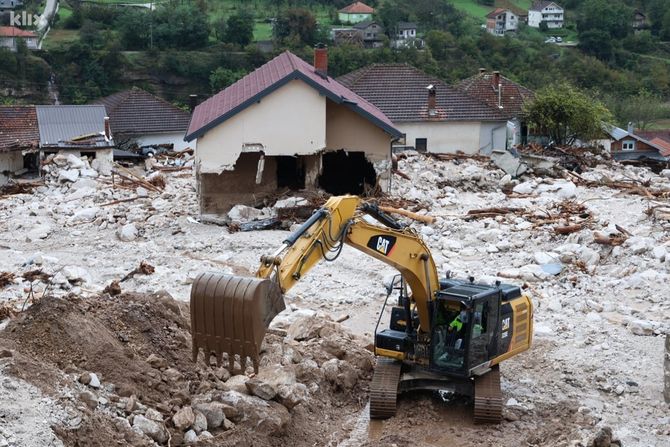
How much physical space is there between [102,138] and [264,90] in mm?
11082

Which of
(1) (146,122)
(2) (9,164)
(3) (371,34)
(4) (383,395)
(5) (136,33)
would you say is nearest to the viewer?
(4) (383,395)

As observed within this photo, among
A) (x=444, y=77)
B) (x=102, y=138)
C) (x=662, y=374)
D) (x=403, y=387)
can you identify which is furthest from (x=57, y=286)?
(x=444, y=77)

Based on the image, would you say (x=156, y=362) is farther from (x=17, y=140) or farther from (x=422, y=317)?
(x=17, y=140)

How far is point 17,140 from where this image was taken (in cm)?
3375

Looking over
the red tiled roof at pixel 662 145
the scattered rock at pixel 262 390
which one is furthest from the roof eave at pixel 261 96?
the red tiled roof at pixel 662 145

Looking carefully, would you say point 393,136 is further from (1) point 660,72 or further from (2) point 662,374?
(1) point 660,72

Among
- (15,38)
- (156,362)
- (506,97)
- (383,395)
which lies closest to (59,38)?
(15,38)

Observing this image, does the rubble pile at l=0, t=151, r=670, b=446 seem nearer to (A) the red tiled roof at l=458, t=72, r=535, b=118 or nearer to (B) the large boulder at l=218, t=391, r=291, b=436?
(B) the large boulder at l=218, t=391, r=291, b=436

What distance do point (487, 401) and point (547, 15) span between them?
8543 centimetres

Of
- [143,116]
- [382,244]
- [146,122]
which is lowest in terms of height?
[146,122]

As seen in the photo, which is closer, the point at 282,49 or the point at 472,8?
the point at 282,49

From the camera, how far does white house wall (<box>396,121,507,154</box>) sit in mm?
38531

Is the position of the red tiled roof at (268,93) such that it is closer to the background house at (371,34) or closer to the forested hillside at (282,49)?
the forested hillside at (282,49)

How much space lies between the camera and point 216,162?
26266mm
